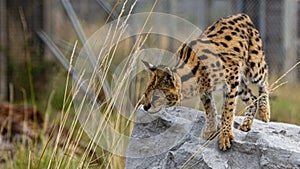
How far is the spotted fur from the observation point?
2.08 metres

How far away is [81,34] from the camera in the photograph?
154 inches

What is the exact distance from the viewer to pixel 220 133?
7.26 feet

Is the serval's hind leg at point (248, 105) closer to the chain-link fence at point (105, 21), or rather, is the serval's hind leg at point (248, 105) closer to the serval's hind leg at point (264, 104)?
the serval's hind leg at point (264, 104)

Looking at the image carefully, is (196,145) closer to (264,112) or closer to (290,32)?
(264,112)

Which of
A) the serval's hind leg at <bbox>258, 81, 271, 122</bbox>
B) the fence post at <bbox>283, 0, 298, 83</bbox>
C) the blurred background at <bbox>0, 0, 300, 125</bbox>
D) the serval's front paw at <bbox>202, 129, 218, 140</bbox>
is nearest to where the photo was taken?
the serval's front paw at <bbox>202, 129, 218, 140</bbox>

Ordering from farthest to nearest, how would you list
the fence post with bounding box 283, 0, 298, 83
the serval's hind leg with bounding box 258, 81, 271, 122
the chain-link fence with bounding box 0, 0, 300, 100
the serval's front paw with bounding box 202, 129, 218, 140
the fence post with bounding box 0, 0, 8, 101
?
the fence post with bounding box 0, 0, 8, 101 < the fence post with bounding box 283, 0, 298, 83 < the chain-link fence with bounding box 0, 0, 300, 100 < the serval's hind leg with bounding box 258, 81, 271, 122 < the serval's front paw with bounding box 202, 129, 218, 140

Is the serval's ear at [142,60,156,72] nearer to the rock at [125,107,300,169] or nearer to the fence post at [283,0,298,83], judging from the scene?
the rock at [125,107,300,169]

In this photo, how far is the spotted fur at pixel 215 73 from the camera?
2.08 m

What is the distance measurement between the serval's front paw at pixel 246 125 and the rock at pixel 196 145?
0.12 feet

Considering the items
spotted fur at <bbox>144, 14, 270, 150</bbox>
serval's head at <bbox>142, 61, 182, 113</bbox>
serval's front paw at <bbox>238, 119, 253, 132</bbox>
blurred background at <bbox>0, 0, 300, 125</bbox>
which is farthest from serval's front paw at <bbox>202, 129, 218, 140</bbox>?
blurred background at <bbox>0, 0, 300, 125</bbox>

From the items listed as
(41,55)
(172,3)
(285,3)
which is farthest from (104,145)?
(41,55)

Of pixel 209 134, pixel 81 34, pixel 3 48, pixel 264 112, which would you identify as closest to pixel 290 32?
pixel 81 34

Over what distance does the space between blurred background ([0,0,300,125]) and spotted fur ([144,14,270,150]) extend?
135 cm

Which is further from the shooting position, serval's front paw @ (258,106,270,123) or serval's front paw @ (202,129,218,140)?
serval's front paw @ (258,106,270,123)
